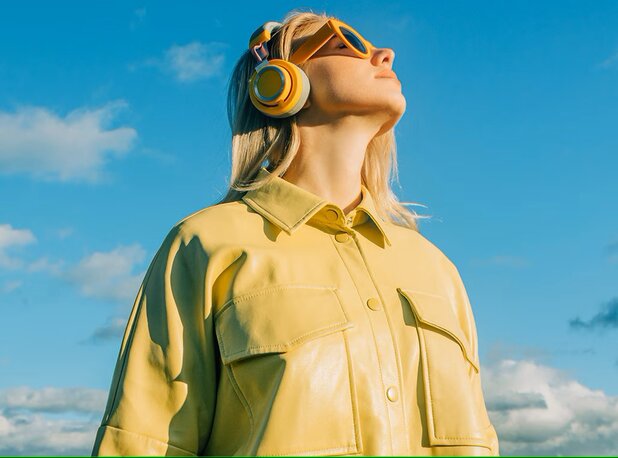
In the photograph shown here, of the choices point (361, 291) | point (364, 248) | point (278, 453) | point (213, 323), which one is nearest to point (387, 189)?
point (364, 248)

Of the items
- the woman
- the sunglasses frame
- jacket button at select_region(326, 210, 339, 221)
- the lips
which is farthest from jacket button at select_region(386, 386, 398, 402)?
the sunglasses frame

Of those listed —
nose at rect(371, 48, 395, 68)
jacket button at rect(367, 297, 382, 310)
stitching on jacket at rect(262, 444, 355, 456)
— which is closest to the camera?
stitching on jacket at rect(262, 444, 355, 456)

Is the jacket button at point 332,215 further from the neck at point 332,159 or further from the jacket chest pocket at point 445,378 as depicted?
the jacket chest pocket at point 445,378

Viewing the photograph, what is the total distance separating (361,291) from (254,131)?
1139 millimetres

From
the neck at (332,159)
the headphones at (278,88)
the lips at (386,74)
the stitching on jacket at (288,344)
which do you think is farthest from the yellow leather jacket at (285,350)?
the lips at (386,74)

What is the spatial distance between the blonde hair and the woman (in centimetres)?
1

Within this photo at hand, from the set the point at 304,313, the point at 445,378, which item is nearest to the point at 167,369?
the point at 304,313

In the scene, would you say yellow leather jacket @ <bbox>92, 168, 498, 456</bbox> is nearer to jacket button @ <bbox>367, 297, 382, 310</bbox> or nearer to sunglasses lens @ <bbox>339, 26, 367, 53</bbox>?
jacket button @ <bbox>367, 297, 382, 310</bbox>

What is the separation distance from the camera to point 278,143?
4121 millimetres

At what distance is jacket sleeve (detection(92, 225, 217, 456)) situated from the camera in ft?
10.8

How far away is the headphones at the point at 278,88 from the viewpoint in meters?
3.91

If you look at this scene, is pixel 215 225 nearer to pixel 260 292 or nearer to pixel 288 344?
pixel 260 292

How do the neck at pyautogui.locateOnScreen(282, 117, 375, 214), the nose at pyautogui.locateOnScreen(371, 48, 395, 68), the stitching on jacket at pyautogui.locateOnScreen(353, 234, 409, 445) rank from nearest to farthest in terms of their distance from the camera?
the stitching on jacket at pyautogui.locateOnScreen(353, 234, 409, 445) → the neck at pyautogui.locateOnScreen(282, 117, 375, 214) → the nose at pyautogui.locateOnScreen(371, 48, 395, 68)

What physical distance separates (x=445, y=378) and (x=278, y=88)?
5.17ft
